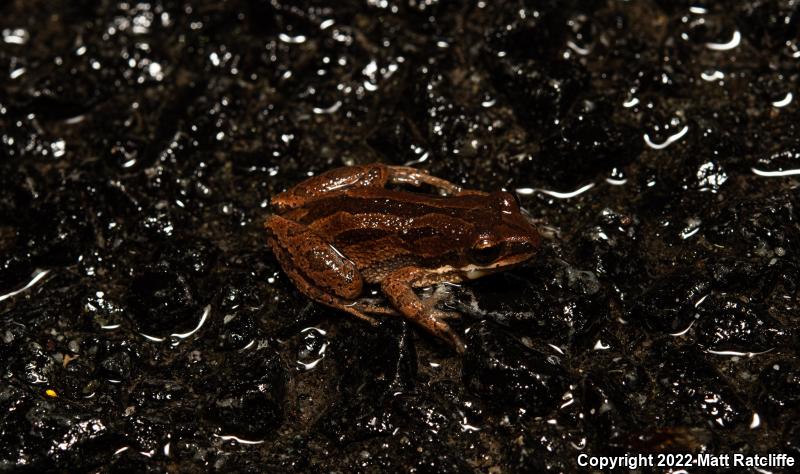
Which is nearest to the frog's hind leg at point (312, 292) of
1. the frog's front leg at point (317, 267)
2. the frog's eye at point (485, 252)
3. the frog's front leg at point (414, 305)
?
the frog's front leg at point (317, 267)

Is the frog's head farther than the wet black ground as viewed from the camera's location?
Yes

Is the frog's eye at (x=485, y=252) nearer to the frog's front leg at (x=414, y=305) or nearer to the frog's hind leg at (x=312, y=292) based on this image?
the frog's front leg at (x=414, y=305)

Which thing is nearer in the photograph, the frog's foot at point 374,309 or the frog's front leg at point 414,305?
the frog's front leg at point 414,305

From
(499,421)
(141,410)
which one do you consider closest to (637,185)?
(499,421)

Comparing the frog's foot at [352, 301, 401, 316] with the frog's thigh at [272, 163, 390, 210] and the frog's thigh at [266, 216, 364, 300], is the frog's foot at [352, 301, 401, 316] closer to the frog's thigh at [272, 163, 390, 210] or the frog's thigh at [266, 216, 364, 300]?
the frog's thigh at [266, 216, 364, 300]

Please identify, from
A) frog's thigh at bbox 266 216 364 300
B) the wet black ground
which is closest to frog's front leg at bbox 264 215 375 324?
frog's thigh at bbox 266 216 364 300

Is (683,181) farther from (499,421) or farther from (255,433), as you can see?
(255,433)

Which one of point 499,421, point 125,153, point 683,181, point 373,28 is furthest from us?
point 373,28
